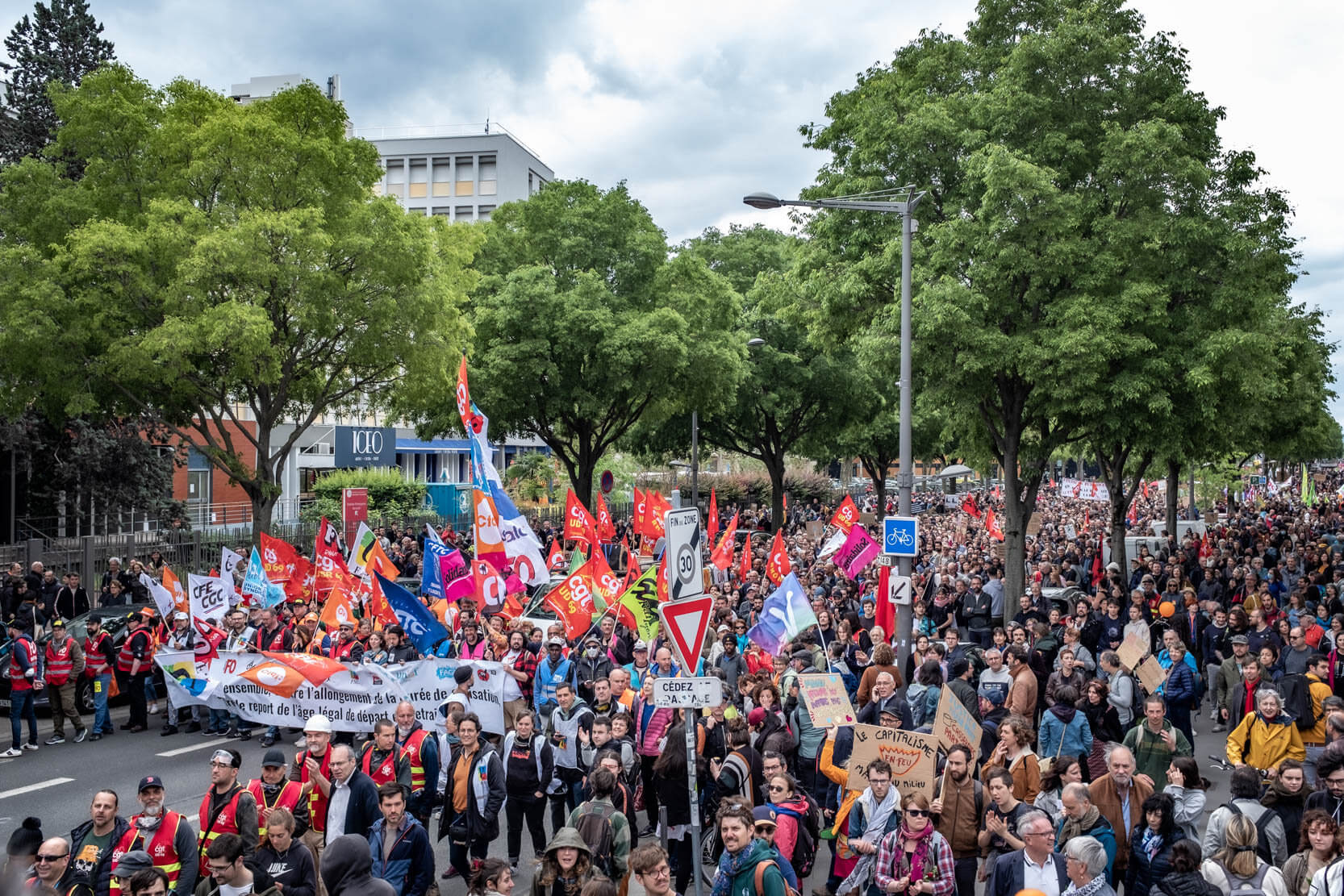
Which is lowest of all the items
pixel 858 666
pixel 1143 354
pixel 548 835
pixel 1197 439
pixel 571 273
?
pixel 548 835

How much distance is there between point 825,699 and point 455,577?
774 centimetres

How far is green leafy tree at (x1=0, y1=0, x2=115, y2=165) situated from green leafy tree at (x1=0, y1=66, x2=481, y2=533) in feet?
16.4

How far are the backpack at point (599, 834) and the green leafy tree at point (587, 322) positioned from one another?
2501cm

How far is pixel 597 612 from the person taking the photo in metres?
17.5

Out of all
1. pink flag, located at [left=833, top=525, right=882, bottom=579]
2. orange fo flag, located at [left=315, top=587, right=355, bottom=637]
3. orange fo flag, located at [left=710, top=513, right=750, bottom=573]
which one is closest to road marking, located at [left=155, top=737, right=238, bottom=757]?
orange fo flag, located at [left=315, top=587, right=355, bottom=637]

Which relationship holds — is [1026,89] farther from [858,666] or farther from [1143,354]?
[858,666]

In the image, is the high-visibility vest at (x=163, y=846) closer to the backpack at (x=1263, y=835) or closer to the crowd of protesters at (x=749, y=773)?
the crowd of protesters at (x=749, y=773)

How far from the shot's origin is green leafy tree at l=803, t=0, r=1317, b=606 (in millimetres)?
18438

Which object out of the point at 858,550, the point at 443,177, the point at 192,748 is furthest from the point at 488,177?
the point at 192,748

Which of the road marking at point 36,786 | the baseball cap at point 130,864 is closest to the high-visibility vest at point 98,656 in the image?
the road marking at point 36,786

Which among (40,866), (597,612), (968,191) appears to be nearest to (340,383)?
(597,612)

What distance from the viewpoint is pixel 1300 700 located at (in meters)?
10.4

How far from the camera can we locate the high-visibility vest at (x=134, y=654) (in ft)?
46.0

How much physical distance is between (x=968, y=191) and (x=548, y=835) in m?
14.3
